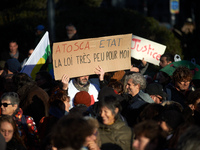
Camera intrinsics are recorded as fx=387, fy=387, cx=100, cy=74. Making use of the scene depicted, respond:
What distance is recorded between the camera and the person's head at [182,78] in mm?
5527

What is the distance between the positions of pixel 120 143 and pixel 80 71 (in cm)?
206

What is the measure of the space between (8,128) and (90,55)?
7.09ft

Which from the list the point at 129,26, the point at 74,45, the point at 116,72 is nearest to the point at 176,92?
the point at 116,72

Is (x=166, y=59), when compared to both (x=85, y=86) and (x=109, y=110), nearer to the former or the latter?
(x=85, y=86)

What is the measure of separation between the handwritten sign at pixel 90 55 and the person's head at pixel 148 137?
283 cm

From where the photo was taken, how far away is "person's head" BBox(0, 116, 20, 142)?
4367 millimetres

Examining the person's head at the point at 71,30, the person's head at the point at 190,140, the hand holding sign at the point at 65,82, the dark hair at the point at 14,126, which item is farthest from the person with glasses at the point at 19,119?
the person's head at the point at 71,30

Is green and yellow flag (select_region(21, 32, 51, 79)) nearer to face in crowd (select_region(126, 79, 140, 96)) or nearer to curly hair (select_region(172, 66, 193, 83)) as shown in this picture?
face in crowd (select_region(126, 79, 140, 96))

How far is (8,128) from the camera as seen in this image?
14.4ft

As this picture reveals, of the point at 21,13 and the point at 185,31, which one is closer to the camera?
the point at 185,31

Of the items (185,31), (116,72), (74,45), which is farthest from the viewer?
(185,31)

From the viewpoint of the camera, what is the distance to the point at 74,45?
19.7ft

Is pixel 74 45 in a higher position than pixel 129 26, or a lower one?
higher

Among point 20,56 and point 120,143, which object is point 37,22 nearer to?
point 20,56
